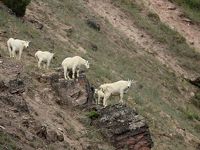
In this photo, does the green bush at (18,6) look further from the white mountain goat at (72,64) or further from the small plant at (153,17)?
the small plant at (153,17)

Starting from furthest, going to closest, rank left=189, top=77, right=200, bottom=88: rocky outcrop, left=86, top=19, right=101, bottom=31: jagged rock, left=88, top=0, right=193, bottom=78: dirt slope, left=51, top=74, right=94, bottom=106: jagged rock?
1. left=88, top=0, right=193, bottom=78: dirt slope
2. left=189, top=77, right=200, bottom=88: rocky outcrop
3. left=86, top=19, right=101, bottom=31: jagged rock
4. left=51, top=74, right=94, bottom=106: jagged rock

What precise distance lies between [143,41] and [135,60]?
504 cm

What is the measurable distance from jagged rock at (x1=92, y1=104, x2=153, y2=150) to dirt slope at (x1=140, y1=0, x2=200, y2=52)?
81.2 ft

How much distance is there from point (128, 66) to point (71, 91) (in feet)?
45.2

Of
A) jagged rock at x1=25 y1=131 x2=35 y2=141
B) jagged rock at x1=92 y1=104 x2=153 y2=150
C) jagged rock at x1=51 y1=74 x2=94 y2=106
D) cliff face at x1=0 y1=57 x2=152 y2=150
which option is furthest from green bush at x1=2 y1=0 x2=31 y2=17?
jagged rock at x1=25 y1=131 x2=35 y2=141

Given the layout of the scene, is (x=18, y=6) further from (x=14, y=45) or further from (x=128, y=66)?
(x=14, y=45)

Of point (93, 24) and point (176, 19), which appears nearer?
point (93, 24)

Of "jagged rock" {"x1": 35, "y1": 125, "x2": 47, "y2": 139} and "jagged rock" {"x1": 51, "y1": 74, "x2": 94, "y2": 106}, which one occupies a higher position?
"jagged rock" {"x1": 35, "y1": 125, "x2": 47, "y2": 139}

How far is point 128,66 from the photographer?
3278 centimetres

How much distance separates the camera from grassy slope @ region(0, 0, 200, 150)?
24234 millimetres

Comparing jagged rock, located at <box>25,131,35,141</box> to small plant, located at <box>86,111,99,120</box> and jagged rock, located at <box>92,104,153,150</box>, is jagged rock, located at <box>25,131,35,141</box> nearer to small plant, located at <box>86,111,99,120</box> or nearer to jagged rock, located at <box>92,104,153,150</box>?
jagged rock, located at <box>92,104,153,150</box>

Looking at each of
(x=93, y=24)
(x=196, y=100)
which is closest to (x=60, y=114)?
(x=196, y=100)

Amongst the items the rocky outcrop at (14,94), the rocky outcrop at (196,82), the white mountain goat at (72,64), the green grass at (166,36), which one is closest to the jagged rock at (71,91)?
the white mountain goat at (72,64)

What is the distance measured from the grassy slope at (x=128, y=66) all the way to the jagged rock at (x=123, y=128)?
3056mm
